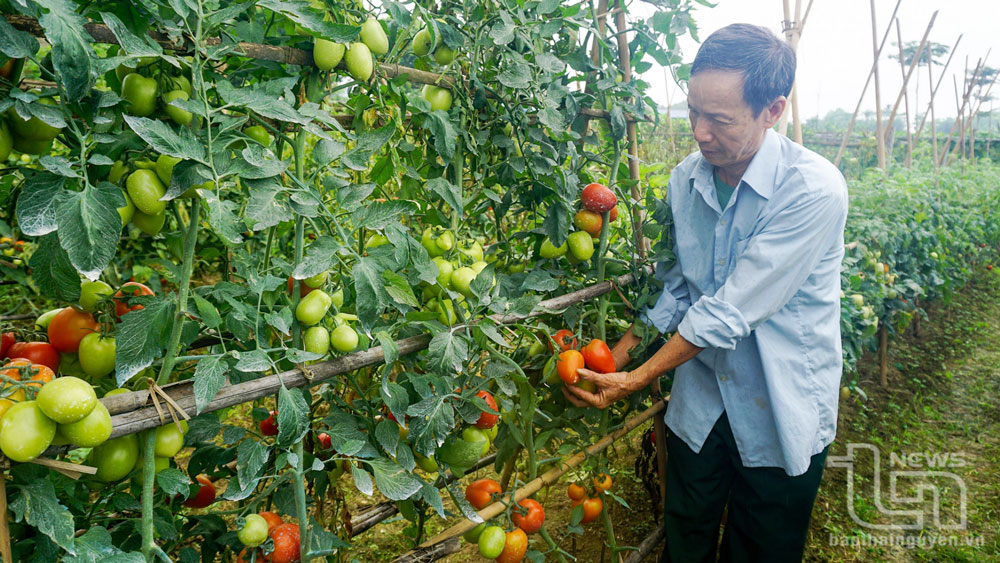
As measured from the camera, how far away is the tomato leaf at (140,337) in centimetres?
76

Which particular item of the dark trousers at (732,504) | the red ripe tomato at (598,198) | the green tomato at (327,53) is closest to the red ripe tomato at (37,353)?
the green tomato at (327,53)

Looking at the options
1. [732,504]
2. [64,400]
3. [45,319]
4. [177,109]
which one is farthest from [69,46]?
[732,504]

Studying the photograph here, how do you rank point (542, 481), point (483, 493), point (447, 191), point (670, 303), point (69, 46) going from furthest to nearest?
1. point (670, 303)
2. point (542, 481)
3. point (483, 493)
4. point (447, 191)
5. point (69, 46)

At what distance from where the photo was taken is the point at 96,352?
32.3 inches

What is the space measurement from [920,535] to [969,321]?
3629mm

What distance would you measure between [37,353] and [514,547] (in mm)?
1040

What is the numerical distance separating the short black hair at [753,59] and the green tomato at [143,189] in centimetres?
123

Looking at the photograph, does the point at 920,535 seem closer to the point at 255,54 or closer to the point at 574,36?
the point at 574,36

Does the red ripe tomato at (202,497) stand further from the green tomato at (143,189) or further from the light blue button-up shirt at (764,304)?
the light blue button-up shirt at (764,304)

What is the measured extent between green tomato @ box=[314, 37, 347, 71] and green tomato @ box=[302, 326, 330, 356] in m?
0.42

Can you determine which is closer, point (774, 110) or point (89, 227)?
point (89, 227)

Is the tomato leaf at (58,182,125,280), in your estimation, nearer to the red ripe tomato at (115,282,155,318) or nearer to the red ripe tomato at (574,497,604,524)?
the red ripe tomato at (115,282,155,318)

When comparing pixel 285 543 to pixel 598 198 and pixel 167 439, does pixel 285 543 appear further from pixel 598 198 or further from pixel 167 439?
pixel 598 198

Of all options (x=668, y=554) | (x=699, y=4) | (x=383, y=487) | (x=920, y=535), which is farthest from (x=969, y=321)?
(x=383, y=487)
